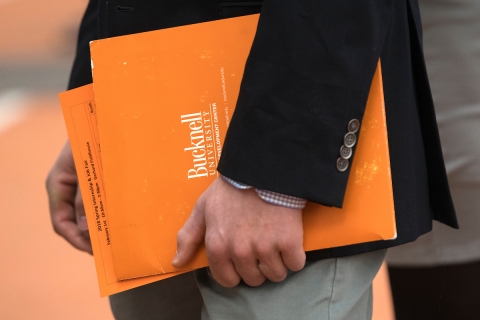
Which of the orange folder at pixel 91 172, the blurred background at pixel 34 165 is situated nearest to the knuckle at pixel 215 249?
the orange folder at pixel 91 172

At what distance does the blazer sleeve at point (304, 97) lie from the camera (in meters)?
0.53

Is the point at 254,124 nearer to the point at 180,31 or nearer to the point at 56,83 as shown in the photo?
the point at 180,31

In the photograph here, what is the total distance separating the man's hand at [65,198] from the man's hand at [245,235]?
369 millimetres

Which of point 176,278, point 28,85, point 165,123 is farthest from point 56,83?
point 165,123

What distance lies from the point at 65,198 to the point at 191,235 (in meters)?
0.40

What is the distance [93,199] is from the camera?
25.9 inches

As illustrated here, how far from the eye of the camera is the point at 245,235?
546mm

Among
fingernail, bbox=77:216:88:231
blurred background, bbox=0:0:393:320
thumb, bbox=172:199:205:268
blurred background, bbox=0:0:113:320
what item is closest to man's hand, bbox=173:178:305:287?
thumb, bbox=172:199:205:268

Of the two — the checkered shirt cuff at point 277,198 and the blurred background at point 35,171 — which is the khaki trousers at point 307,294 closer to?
the checkered shirt cuff at point 277,198

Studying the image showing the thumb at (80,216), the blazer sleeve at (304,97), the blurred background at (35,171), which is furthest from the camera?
the blurred background at (35,171)

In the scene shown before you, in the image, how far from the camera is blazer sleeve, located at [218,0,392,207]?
1.75 ft

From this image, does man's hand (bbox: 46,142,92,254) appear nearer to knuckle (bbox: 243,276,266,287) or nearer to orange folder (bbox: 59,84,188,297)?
orange folder (bbox: 59,84,188,297)

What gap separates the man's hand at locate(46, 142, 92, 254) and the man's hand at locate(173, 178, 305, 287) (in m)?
0.37

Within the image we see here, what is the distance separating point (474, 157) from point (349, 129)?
2.10 ft
